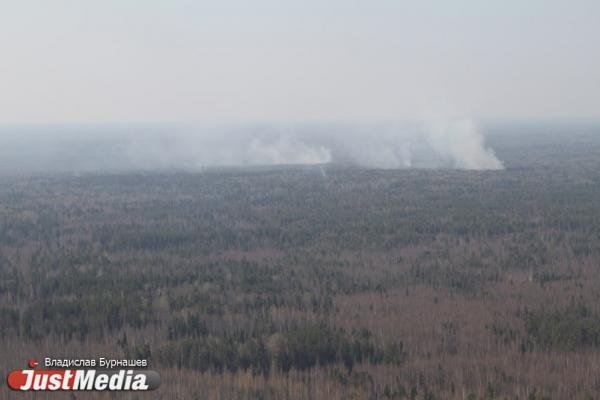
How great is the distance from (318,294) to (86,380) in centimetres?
1001

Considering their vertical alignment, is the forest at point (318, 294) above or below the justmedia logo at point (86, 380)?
below

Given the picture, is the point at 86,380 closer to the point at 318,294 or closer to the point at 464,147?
the point at 318,294

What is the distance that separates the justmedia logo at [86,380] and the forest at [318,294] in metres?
0.34

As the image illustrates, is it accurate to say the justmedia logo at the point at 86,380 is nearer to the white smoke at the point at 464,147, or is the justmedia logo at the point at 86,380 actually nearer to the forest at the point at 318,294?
the forest at the point at 318,294

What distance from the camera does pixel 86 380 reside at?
13141 mm

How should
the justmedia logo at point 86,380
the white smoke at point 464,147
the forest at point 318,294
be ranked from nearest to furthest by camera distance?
the justmedia logo at point 86,380, the forest at point 318,294, the white smoke at point 464,147

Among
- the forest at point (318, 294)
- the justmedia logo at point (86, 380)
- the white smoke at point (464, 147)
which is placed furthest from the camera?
the white smoke at point (464, 147)

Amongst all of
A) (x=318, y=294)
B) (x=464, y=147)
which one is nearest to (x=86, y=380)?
(x=318, y=294)

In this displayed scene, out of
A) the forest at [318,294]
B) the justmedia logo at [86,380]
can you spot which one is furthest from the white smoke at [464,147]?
the justmedia logo at [86,380]

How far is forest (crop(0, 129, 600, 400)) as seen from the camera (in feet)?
46.6

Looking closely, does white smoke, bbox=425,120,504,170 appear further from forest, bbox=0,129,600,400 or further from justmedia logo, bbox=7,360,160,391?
justmedia logo, bbox=7,360,160,391

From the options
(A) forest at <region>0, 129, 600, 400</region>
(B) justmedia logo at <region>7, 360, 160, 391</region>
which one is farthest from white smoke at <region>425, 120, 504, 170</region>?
(B) justmedia logo at <region>7, 360, 160, 391</region>

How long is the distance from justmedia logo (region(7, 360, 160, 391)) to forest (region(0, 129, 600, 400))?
34 cm

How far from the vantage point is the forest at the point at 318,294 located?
14203mm
